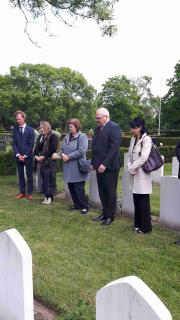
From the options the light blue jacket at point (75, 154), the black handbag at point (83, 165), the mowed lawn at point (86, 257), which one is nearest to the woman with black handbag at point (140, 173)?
the mowed lawn at point (86, 257)

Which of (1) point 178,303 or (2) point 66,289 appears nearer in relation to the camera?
(1) point 178,303

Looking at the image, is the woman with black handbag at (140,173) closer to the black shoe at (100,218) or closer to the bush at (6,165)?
the black shoe at (100,218)

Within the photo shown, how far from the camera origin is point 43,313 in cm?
374

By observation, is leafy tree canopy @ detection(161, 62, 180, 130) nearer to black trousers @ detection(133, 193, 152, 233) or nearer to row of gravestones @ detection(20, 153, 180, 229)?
row of gravestones @ detection(20, 153, 180, 229)

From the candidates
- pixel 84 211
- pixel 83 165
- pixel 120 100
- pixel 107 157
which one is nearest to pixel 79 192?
pixel 84 211

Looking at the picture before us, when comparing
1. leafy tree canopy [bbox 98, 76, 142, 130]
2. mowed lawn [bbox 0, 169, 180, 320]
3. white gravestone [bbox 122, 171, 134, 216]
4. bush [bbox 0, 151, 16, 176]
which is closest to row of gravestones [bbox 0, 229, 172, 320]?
mowed lawn [bbox 0, 169, 180, 320]

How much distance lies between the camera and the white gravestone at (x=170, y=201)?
641 cm

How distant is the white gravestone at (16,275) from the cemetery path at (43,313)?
43 cm

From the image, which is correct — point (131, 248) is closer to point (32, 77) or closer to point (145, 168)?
point (145, 168)

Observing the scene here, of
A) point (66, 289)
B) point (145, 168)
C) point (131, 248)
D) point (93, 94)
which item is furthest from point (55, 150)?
point (93, 94)

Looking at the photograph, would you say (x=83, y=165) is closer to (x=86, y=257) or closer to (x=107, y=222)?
(x=107, y=222)

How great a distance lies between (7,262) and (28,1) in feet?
29.7

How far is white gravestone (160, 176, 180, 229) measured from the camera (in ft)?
21.0

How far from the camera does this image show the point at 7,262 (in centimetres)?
314
